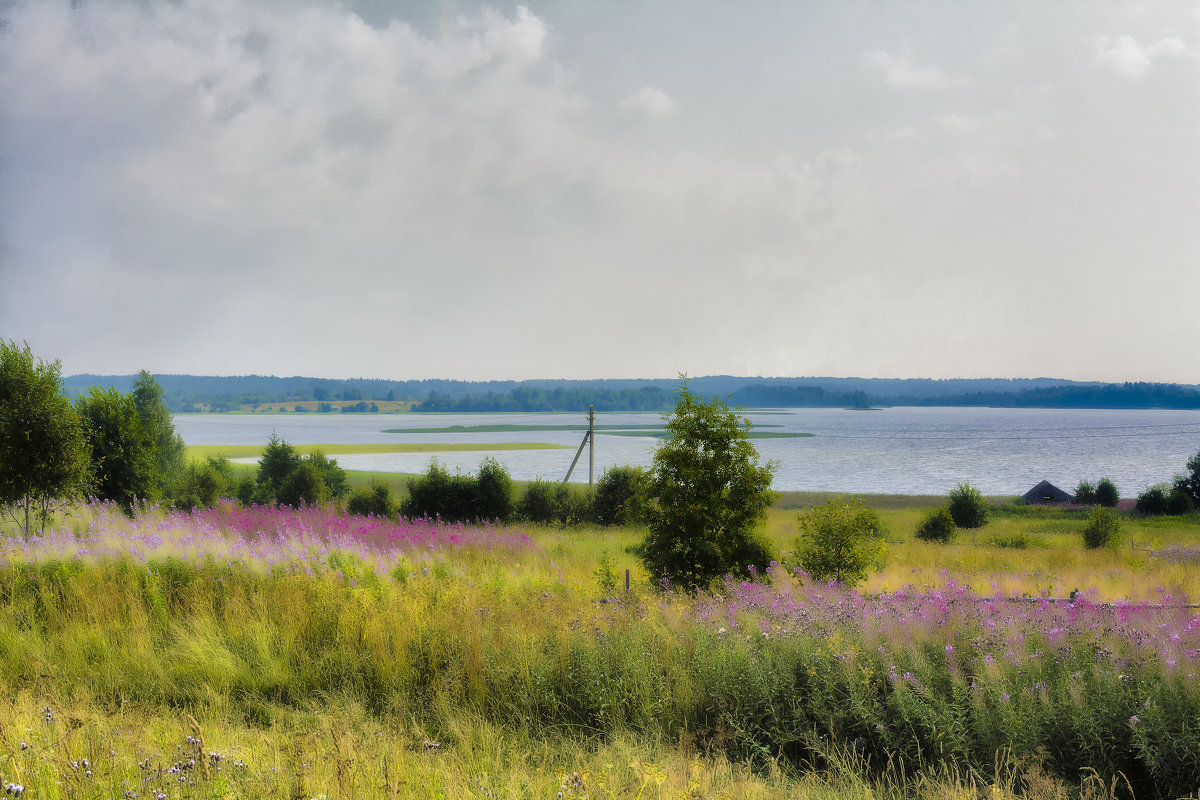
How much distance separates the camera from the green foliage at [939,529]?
1112 inches

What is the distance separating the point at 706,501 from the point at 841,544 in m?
3.00

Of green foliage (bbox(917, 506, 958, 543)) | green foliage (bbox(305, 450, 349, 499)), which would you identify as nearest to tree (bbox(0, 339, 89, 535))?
green foliage (bbox(305, 450, 349, 499))

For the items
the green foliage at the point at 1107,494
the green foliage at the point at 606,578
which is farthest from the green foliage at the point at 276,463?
the green foliage at the point at 1107,494

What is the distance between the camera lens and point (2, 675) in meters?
5.80

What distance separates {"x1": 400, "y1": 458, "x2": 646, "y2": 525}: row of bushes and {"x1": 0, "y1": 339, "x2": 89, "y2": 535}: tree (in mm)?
14763

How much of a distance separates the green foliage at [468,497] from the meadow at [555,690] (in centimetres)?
1777

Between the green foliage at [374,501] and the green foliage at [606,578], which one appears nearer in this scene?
the green foliage at [606,578]

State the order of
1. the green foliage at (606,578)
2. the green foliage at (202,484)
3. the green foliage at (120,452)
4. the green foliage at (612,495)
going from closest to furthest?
the green foliage at (606,578), the green foliage at (120,452), the green foliage at (612,495), the green foliage at (202,484)

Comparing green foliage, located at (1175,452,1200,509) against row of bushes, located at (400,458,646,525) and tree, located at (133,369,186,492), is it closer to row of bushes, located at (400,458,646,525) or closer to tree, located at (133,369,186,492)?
row of bushes, located at (400,458,646,525)

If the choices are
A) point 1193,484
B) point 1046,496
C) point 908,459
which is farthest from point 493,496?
point 908,459

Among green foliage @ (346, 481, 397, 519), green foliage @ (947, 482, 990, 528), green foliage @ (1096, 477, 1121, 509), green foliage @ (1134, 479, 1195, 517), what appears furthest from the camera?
green foliage @ (1096, 477, 1121, 509)

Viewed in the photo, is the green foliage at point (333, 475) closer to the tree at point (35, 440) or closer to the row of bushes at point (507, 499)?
the row of bushes at point (507, 499)

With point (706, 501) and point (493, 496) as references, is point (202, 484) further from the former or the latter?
point (706, 501)

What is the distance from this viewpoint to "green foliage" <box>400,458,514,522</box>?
86.9 ft
